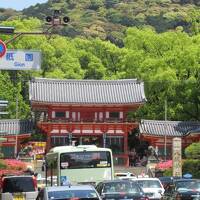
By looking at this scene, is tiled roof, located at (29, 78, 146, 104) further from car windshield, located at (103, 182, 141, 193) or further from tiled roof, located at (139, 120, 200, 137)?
car windshield, located at (103, 182, 141, 193)

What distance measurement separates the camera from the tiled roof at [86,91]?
69625 mm

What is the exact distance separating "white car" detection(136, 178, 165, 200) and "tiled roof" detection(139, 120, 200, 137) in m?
34.6

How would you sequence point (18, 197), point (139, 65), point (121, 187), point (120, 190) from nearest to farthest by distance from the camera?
point (120, 190), point (121, 187), point (18, 197), point (139, 65)

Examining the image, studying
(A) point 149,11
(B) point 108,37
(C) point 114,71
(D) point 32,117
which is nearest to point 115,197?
(D) point 32,117

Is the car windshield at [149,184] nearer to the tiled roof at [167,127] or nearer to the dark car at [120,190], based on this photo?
the dark car at [120,190]

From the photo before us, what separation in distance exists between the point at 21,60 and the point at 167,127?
43963 millimetres

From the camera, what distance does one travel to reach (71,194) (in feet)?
57.8

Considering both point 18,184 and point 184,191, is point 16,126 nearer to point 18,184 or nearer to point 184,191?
point 18,184

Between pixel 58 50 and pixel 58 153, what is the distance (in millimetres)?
61384

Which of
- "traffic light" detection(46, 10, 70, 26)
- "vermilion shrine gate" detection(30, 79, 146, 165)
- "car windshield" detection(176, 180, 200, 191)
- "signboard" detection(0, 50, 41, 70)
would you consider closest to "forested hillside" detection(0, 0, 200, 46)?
"vermilion shrine gate" detection(30, 79, 146, 165)

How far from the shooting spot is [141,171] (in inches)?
2466

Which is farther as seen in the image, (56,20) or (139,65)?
(139,65)

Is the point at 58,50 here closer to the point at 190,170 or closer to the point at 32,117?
the point at 32,117

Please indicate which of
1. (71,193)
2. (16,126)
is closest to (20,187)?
(71,193)
